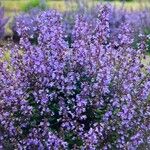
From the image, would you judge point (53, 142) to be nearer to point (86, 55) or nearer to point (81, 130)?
point (81, 130)

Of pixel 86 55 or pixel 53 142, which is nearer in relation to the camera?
pixel 53 142

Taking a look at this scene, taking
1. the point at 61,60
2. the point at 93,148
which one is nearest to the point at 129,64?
the point at 61,60

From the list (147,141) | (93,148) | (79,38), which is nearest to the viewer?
(93,148)

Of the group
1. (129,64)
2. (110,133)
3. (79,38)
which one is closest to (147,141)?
(110,133)

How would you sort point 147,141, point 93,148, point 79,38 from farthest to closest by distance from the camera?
point 79,38 → point 147,141 → point 93,148

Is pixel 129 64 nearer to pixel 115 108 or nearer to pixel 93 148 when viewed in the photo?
pixel 115 108

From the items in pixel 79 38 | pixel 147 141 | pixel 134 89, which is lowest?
pixel 147 141

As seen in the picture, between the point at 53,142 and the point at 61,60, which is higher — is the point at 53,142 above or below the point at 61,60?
below
